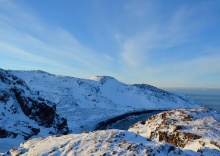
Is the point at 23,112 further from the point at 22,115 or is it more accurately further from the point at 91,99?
the point at 91,99

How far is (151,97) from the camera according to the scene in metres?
102

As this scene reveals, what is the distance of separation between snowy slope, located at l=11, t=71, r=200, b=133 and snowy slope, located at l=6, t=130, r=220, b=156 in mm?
39329

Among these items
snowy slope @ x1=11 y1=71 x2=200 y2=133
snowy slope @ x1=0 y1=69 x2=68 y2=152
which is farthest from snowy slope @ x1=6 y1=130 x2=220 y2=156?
snowy slope @ x1=11 y1=71 x2=200 y2=133

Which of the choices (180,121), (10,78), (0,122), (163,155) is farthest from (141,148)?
(10,78)

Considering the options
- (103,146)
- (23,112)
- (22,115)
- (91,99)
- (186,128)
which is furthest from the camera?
(91,99)

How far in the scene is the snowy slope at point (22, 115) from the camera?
88.1ft

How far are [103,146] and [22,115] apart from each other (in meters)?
21.9

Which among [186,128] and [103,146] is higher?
[103,146]

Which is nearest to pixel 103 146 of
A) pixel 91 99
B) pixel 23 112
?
pixel 23 112

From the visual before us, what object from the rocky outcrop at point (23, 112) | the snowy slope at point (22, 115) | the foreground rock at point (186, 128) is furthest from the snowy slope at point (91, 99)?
the foreground rock at point (186, 128)

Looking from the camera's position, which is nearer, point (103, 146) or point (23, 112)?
point (103, 146)

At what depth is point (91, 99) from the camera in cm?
8125

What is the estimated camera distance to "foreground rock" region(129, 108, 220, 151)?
775 inches

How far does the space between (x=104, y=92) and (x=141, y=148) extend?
82.7m
